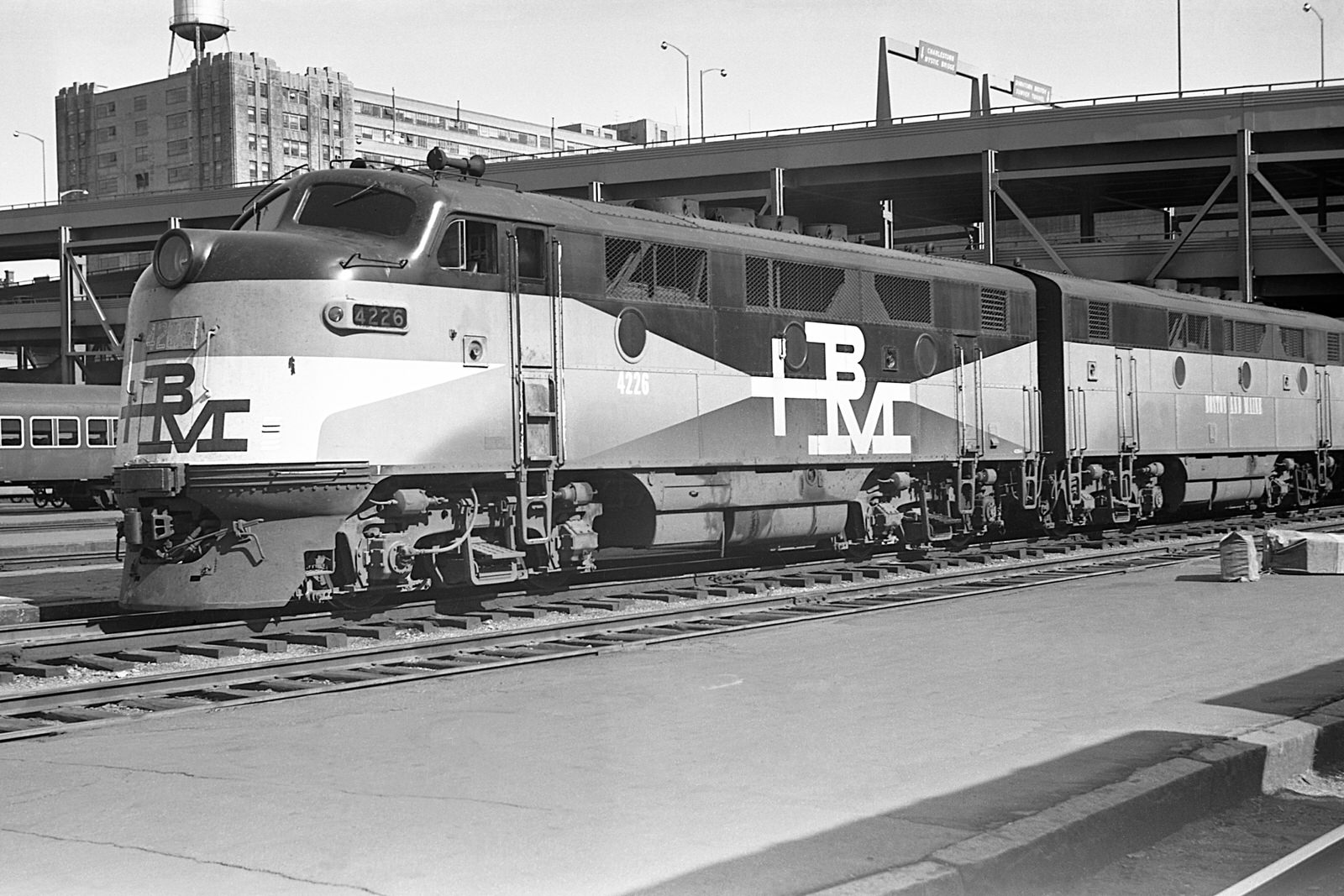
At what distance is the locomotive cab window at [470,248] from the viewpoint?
41.8 feet

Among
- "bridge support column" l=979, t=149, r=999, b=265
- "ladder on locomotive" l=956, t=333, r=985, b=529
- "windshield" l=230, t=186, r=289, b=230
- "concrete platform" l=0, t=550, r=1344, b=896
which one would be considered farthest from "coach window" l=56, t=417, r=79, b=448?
"concrete platform" l=0, t=550, r=1344, b=896

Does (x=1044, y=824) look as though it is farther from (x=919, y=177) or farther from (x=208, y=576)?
(x=919, y=177)

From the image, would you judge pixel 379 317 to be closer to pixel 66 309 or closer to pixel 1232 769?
pixel 1232 769

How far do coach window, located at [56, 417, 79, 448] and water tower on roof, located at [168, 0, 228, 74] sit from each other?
71906 millimetres

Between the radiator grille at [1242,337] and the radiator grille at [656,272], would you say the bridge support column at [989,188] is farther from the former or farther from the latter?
the radiator grille at [656,272]

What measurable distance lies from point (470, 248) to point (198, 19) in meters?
102

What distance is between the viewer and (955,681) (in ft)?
30.5

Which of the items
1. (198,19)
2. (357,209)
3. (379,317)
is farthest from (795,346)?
(198,19)

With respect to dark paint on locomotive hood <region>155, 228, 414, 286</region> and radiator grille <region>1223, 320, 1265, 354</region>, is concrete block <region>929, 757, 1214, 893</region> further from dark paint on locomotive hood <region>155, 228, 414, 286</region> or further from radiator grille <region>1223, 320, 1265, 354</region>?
radiator grille <region>1223, 320, 1265, 354</region>

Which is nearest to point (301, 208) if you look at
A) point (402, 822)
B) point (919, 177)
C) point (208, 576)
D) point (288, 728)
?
point (208, 576)

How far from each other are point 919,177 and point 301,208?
40.3 metres

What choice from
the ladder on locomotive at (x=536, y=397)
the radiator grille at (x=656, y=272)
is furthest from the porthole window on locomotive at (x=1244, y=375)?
the ladder on locomotive at (x=536, y=397)

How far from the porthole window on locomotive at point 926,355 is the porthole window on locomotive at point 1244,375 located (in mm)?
9305

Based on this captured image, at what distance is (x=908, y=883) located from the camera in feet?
16.4
